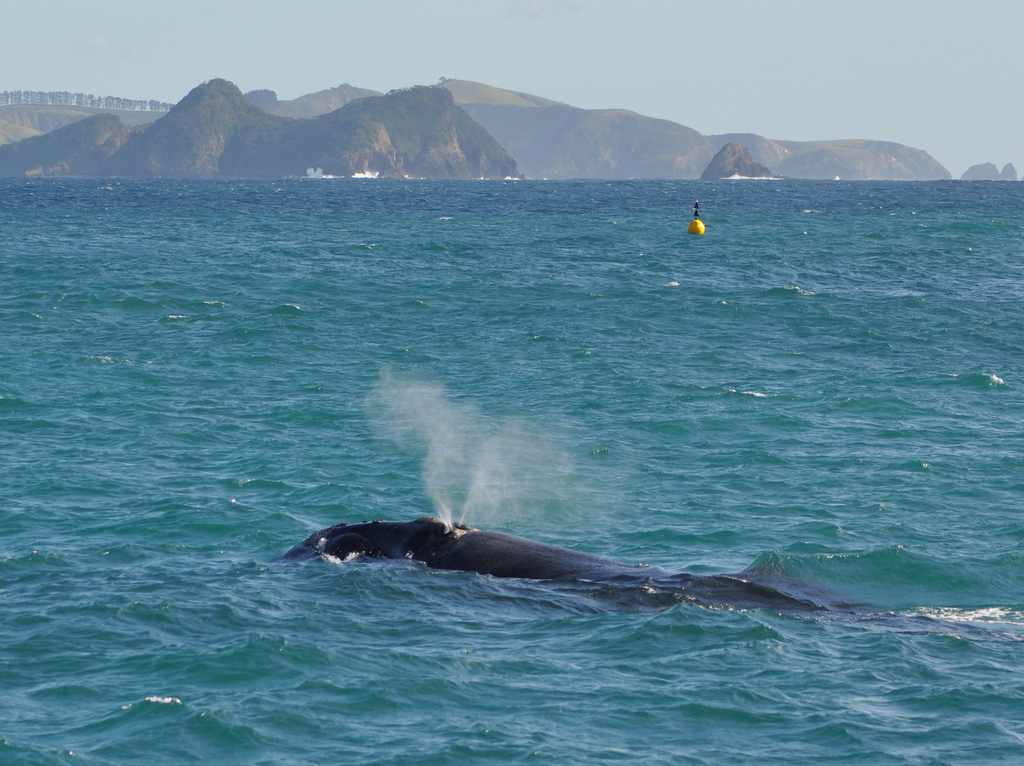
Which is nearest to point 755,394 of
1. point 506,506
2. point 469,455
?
point 469,455

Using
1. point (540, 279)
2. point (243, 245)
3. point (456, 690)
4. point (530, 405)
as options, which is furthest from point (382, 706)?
point (243, 245)

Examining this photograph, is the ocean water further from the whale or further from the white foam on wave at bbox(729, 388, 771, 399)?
the whale

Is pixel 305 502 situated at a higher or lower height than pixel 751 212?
lower

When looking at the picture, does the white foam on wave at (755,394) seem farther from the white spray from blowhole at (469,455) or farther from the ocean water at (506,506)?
the white spray from blowhole at (469,455)

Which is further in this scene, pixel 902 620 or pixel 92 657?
pixel 902 620

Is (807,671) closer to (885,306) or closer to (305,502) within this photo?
(305,502)

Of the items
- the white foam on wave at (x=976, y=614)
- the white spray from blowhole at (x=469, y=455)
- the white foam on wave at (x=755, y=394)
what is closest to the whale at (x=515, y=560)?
the white foam on wave at (x=976, y=614)

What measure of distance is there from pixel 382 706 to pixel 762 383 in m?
22.9

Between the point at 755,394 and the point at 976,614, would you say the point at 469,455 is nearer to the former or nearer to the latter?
the point at 755,394

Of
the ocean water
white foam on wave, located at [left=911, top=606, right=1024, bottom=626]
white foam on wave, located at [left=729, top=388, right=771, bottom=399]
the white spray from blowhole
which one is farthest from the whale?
white foam on wave, located at [left=729, top=388, right=771, bottom=399]

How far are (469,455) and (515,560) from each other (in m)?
9.58

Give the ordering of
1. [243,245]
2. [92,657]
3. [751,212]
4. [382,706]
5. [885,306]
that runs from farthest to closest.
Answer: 1. [751,212]
2. [243,245]
3. [885,306]
4. [92,657]
5. [382,706]

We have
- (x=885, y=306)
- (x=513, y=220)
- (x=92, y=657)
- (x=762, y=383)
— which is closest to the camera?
(x=92, y=657)

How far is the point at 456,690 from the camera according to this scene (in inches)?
511
